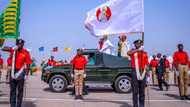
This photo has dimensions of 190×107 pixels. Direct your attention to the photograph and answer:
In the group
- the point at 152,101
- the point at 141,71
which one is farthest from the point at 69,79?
the point at 141,71

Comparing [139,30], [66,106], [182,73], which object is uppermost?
[139,30]

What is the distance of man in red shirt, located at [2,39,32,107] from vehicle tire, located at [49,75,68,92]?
6316mm

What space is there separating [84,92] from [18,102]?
597 centimetres

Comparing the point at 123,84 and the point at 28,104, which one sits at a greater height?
the point at 123,84

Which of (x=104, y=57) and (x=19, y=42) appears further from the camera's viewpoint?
(x=104, y=57)

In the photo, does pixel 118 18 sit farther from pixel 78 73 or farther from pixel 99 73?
pixel 99 73

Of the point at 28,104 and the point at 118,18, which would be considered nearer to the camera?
the point at 118,18

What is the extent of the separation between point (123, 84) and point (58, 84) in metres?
2.69

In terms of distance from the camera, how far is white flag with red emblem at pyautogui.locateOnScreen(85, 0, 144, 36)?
11.4 m

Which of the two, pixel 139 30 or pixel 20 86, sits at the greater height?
pixel 139 30

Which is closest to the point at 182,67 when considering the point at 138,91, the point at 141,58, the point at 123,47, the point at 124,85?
the point at 124,85

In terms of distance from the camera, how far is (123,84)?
17.1 metres

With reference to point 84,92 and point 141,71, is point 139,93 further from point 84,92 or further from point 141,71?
point 84,92

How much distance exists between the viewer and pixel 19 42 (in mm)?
10555
